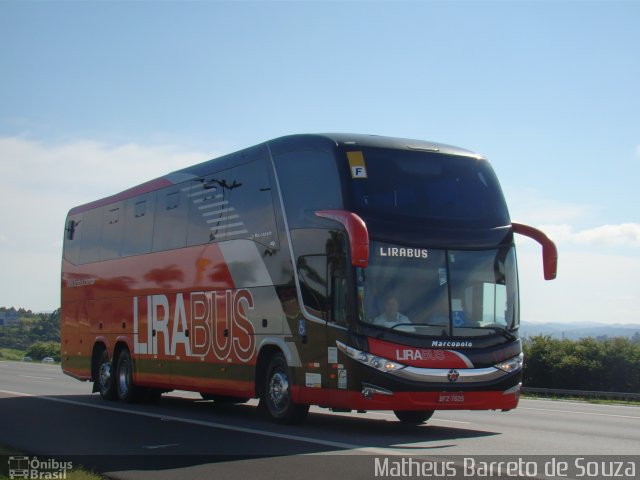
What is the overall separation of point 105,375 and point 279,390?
8.31 m

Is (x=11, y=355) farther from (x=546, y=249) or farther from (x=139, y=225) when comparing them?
(x=546, y=249)

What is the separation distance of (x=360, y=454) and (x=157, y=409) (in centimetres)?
926

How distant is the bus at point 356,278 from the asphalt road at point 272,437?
2.23ft

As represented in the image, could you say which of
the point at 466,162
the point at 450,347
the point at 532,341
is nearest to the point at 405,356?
the point at 450,347

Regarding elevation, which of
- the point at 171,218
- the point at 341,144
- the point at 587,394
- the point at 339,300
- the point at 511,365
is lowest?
the point at 587,394

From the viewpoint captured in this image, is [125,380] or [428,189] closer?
[428,189]

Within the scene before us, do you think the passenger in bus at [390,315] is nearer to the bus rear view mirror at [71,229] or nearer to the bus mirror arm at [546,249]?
the bus mirror arm at [546,249]

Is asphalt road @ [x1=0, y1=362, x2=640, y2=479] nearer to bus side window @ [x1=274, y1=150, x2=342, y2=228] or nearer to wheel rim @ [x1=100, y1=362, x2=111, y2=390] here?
wheel rim @ [x1=100, y1=362, x2=111, y2=390]

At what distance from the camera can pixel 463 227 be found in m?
14.5

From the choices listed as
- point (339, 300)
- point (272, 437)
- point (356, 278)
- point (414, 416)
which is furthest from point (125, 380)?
point (356, 278)

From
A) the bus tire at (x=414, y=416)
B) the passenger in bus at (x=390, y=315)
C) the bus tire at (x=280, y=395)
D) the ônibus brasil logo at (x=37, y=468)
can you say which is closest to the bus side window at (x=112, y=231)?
the bus tire at (x=280, y=395)

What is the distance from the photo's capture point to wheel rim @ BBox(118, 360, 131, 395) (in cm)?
2161

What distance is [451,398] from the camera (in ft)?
44.9

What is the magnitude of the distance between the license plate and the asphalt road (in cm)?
52
